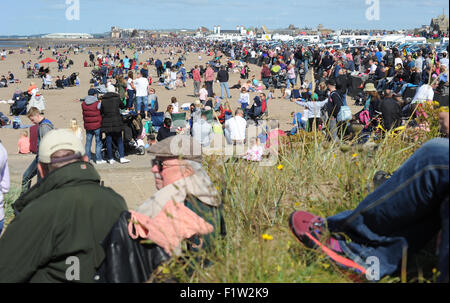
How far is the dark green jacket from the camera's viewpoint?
2082mm

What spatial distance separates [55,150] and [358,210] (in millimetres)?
1775

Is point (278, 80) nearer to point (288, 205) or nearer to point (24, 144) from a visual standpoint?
point (24, 144)

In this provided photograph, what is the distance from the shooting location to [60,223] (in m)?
2.13

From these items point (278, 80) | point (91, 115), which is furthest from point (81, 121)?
point (278, 80)

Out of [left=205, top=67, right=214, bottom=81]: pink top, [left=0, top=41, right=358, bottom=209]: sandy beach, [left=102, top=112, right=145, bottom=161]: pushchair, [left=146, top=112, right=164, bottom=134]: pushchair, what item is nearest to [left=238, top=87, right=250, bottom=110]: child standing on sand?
[left=0, top=41, right=358, bottom=209]: sandy beach

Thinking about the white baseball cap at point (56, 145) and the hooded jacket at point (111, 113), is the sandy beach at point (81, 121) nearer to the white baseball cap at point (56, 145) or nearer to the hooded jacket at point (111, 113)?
the hooded jacket at point (111, 113)

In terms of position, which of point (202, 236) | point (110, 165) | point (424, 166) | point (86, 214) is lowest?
point (110, 165)

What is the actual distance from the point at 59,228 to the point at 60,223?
25 mm

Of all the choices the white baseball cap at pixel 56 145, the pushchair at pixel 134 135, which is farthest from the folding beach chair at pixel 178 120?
the white baseball cap at pixel 56 145

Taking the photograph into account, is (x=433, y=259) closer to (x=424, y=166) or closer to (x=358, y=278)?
(x=358, y=278)

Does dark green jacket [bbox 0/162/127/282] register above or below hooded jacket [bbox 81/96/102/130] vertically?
below

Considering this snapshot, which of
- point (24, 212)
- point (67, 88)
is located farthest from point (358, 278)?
point (67, 88)

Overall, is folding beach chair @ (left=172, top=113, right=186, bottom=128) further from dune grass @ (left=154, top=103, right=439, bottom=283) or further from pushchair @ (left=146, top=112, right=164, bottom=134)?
dune grass @ (left=154, top=103, right=439, bottom=283)
